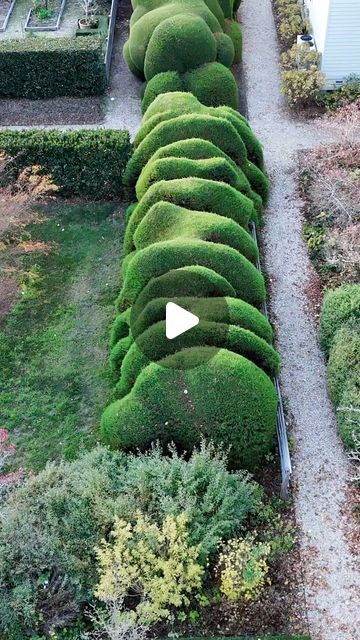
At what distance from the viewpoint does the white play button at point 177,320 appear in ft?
49.2

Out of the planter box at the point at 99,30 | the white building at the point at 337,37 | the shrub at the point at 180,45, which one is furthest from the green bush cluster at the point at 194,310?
the planter box at the point at 99,30

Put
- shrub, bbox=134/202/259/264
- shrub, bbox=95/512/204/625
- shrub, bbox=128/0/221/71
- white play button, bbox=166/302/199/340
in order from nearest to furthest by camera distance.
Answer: shrub, bbox=95/512/204/625 → white play button, bbox=166/302/199/340 → shrub, bbox=134/202/259/264 → shrub, bbox=128/0/221/71

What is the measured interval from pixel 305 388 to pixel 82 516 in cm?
637

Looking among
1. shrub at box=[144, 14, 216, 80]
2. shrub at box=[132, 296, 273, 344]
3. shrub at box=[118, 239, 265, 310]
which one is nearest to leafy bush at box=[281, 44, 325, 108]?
shrub at box=[144, 14, 216, 80]

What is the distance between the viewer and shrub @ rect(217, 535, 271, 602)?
1328 centimetres

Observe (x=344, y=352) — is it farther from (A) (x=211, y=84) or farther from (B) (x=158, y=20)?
(B) (x=158, y=20)

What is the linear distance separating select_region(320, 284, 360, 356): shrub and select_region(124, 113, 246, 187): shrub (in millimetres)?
4954

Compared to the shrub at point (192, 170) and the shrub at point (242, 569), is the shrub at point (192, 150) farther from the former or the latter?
the shrub at point (242, 569)

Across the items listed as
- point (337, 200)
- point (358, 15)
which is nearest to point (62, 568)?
point (337, 200)

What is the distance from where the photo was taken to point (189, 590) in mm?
13031

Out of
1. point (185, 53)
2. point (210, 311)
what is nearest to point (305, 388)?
point (210, 311)

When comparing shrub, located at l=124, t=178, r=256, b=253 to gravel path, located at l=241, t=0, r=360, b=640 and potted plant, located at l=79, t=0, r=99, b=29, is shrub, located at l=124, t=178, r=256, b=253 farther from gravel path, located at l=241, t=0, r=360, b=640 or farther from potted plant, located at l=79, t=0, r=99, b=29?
potted plant, located at l=79, t=0, r=99, b=29

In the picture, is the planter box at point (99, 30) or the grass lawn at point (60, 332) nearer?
the grass lawn at point (60, 332)

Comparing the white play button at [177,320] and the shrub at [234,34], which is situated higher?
the shrub at [234,34]
